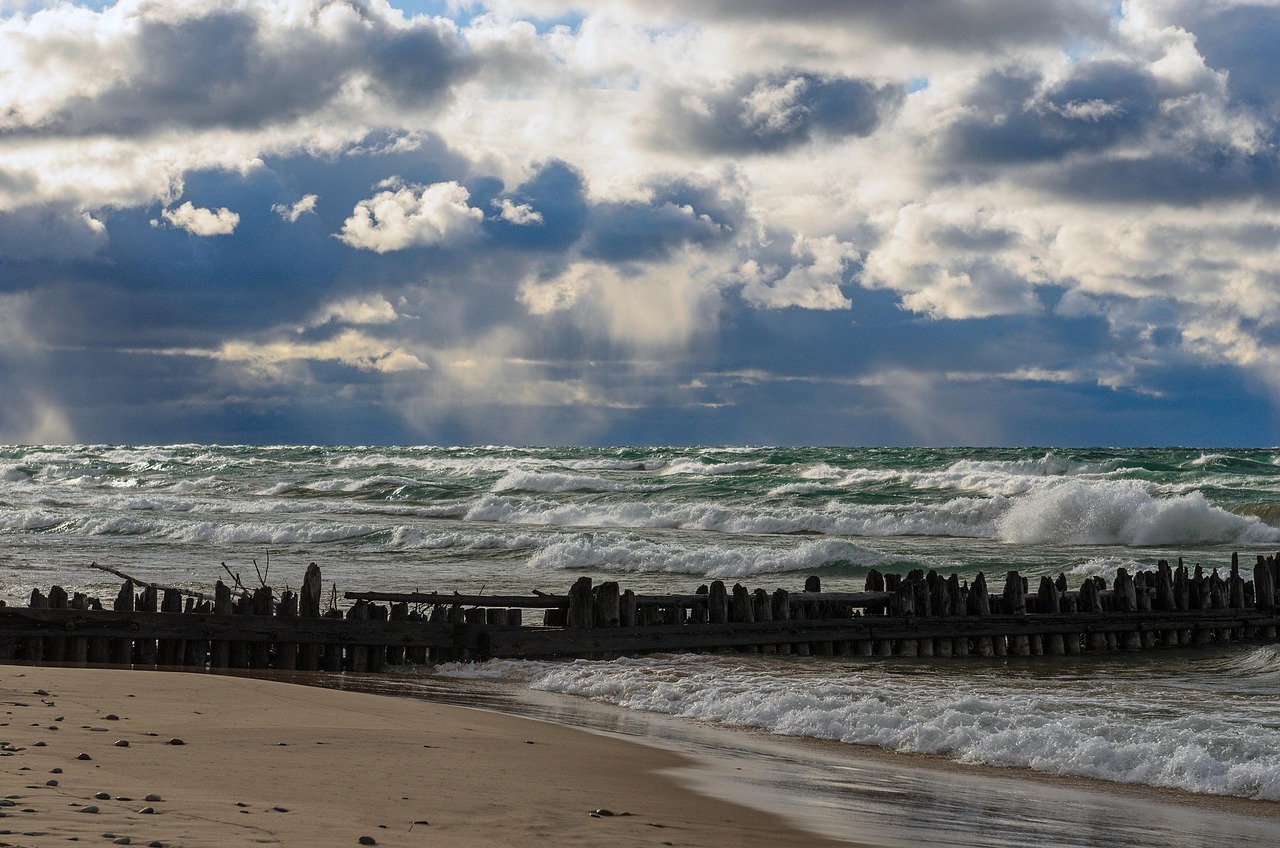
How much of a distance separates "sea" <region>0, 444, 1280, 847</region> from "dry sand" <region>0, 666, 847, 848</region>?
3.55 ft

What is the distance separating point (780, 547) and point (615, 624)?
15726 millimetres

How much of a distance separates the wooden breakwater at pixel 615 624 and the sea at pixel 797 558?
358 mm

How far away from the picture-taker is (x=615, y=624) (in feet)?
44.2

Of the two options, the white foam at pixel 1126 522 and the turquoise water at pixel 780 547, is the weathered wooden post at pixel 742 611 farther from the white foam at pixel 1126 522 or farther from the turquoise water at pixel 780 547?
the white foam at pixel 1126 522

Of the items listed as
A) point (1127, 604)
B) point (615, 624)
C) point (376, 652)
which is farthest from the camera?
point (1127, 604)

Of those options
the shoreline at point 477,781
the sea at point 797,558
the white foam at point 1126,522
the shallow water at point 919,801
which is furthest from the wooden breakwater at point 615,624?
the white foam at point 1126,522

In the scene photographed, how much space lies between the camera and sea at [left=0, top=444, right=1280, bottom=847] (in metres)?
9.23

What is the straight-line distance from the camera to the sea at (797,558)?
9.23 m

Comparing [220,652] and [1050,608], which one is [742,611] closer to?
[1050,608]

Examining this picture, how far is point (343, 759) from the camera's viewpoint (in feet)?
23.9

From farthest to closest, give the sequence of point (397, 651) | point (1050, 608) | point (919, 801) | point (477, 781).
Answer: point (1050, 608)
point (397, 651)
point (919, 801)
point (477, 781)

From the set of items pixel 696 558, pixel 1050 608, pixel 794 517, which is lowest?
pixel 1050 608

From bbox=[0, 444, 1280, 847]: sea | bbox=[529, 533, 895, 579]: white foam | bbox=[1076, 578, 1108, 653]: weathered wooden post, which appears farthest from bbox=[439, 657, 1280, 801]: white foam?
bbox=[529, 533, 895, 579]: white foam

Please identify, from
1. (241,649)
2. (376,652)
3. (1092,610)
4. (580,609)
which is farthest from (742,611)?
(241,649)
